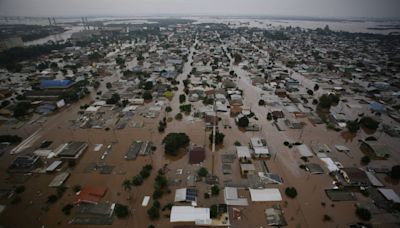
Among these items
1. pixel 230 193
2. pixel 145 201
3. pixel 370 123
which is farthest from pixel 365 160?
pixel 145 201

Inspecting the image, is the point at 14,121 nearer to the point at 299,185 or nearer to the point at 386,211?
the point at 299,185

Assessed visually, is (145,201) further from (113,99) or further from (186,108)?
(113,99)

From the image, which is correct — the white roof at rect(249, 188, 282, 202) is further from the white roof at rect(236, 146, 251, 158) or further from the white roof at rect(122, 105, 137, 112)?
the white roof at rect(122, 105, 137, 112)

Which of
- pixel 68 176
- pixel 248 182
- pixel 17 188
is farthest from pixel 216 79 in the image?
pixel 17 188

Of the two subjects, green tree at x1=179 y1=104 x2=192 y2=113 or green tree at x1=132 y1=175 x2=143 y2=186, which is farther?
green tree at x1=179 y1=104 x2=192 y2=113

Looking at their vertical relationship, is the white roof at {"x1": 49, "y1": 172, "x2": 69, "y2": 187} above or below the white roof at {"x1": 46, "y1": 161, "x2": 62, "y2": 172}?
below

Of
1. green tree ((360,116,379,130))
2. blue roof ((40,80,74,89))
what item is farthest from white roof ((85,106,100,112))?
green tree ((360,116,379,130))

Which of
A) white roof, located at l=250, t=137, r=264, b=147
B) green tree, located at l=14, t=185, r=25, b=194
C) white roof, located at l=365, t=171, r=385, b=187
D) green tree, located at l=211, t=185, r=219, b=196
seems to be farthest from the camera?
white roof, located at l=250, t=137, r=264, b=147
